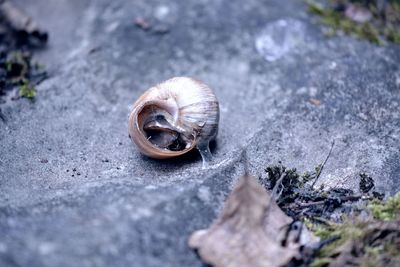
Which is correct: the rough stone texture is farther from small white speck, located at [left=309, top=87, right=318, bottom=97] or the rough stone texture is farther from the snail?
the snail

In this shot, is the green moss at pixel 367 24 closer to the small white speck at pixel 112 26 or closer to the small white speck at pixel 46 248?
the small white speck at pixel 112 26

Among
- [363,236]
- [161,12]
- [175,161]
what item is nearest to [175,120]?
[175,161]

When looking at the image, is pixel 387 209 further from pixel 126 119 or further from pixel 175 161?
pixel 126 119

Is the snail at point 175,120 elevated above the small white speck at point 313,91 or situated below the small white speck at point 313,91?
above

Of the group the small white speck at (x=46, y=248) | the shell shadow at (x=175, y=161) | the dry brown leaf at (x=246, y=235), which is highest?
the small white speck at (x=46, y=248)

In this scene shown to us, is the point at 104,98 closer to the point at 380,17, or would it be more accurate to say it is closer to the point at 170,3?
the point at 170,3

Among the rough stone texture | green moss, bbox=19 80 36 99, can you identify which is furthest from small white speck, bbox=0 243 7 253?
green moss, bbox=19 80 36 99

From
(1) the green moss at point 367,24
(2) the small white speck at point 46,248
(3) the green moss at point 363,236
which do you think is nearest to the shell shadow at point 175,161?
(3) the green moss at point 363,236
